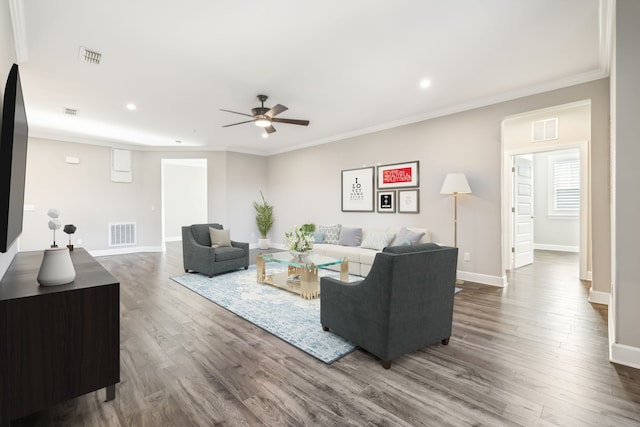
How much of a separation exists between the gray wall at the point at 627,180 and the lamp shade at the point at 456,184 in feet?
7.20

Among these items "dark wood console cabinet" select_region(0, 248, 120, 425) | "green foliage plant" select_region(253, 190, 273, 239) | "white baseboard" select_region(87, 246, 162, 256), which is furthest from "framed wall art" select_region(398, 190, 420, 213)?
"white baseboard" select_region(87, 246, 162, 256)

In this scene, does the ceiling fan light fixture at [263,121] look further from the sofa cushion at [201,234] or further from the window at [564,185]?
the window at [564,185]

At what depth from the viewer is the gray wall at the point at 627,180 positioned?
2.20 m

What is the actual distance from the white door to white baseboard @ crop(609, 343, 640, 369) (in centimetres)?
389

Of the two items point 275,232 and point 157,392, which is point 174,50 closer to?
point 157,392

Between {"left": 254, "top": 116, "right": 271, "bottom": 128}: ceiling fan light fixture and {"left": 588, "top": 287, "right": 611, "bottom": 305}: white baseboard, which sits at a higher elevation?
{"left": 254, "top": 116, "right": 271, "bottom": 128}: ceiling fan light fixture

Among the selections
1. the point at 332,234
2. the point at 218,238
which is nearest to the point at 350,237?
the point at 332,234

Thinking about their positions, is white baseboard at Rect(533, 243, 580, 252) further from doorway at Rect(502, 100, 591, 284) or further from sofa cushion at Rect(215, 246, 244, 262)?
sofa cushion at Rect(215, 246, 244, 262)

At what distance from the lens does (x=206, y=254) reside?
5016 millimetres

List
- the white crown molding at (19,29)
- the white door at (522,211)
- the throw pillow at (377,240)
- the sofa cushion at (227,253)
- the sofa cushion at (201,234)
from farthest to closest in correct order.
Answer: the white door at (522,211)
the sofa cushion at (201,234)
the throw pillow at (377,240)
the sofa cushion at (227,253)
the white crown molding at (19,29)

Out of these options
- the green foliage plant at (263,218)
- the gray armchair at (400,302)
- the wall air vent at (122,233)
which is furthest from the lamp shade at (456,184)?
the wall air vent at (122,233)

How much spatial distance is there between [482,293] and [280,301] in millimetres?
2776

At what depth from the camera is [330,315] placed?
2.73 meters

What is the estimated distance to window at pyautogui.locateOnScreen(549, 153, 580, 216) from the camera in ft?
26.2
